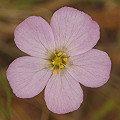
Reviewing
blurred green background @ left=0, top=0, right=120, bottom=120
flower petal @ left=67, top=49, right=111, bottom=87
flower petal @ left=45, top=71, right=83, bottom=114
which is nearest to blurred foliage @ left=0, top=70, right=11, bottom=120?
blurred green background @ left=0, top=0, right=120, bottom=120

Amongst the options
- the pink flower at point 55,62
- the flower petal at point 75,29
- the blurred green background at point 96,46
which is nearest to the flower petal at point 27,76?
the pink flower at point 55,62

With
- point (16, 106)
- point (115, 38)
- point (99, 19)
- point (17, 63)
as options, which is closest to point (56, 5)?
point (99, 19)

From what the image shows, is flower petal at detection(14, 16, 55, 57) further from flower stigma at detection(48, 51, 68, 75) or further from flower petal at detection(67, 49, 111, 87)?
flower petal at detection(67, 49, 111, 87)

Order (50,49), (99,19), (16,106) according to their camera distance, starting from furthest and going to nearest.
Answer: (99,19)
(16,106)
(50,49)

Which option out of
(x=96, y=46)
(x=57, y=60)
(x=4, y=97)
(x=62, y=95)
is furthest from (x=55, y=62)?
(x=96, y=46)

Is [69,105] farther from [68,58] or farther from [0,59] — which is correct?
[0,59]

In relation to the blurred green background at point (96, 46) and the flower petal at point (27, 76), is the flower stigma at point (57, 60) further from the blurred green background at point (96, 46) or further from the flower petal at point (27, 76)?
the blurred green background at point (96, 46)
